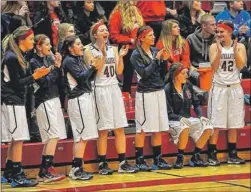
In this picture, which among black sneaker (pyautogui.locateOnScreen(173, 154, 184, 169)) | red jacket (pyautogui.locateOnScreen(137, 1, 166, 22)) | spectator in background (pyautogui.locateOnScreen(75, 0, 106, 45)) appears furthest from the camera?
red jacket (pyautogui.locateOnScreen(137, 1, 166, 22))

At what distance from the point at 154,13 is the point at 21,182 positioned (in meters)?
3.35

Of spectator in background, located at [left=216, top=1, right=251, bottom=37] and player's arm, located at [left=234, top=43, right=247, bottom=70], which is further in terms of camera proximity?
spectator in background, located at [left=216, top=1, right=251, bottom=37]

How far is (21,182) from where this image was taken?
7.83 metres

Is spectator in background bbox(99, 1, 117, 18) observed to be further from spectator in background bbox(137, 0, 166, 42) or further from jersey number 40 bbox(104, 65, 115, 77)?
jersey number 40 bbox(104, 65, 115, 77)

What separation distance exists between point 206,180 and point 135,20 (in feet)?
7.38

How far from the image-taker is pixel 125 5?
9.41 meters

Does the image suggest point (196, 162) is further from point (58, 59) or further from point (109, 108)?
point (58, 59)

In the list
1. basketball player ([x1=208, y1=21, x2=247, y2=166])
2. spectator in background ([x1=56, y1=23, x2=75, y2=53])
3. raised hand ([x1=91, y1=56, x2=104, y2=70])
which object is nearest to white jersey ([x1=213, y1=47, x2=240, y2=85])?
basketball player ([x1=208, y1=21, x2=247, y2=166])

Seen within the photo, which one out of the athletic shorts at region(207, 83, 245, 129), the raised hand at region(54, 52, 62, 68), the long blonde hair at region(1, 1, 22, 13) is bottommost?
the athletic shorts at region(207, 83, 245, 129)

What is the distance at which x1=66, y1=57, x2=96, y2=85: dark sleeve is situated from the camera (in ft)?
27.0

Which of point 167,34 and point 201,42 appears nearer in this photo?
point 167,34

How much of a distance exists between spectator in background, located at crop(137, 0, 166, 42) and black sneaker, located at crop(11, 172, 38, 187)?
10.3 ft

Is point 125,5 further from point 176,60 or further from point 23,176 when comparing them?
point 23,176

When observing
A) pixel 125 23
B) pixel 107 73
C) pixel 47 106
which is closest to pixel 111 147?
pixel 107 73
